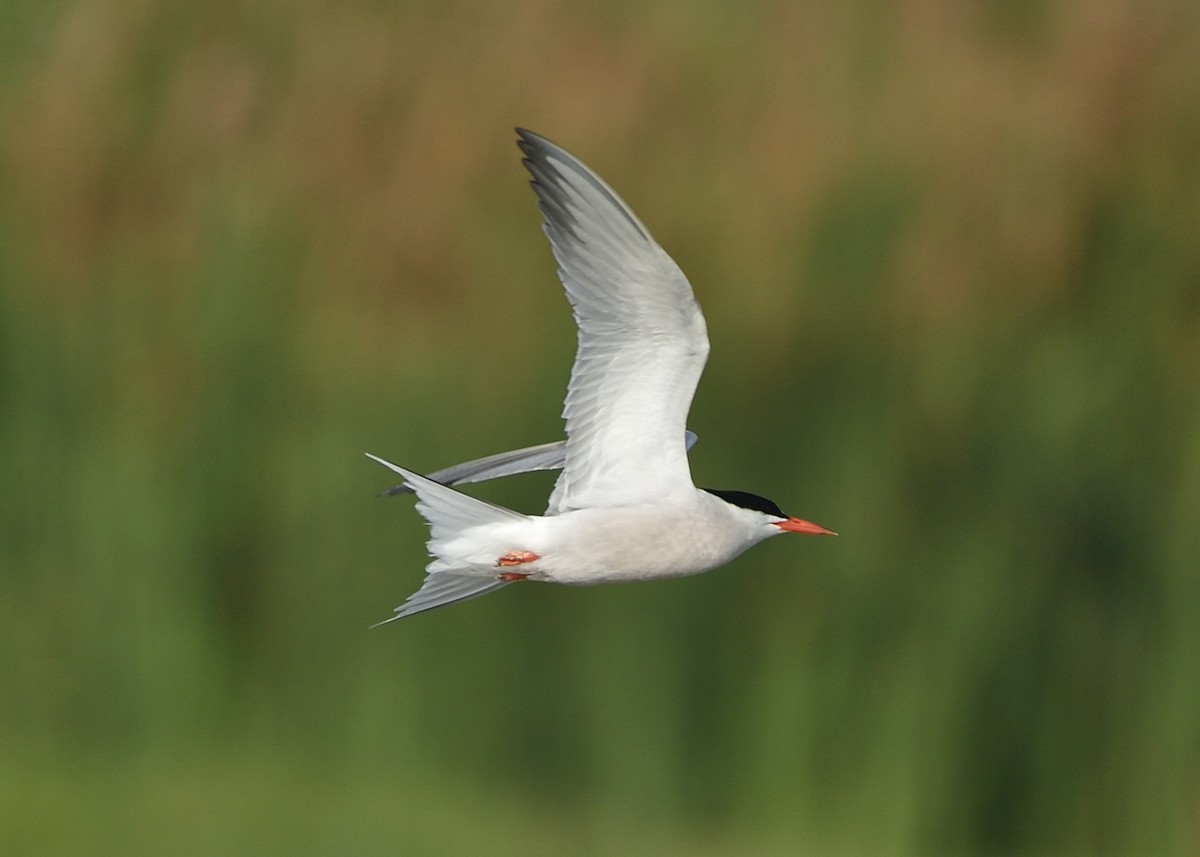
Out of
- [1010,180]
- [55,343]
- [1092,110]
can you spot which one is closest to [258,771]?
[55,343]

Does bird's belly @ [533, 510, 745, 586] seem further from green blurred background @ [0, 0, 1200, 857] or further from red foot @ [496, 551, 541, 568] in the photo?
green blurred background @ [0, 0, 1200, 857]

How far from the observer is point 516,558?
9.79ft

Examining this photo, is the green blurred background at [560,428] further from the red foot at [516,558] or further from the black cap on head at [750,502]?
the red foot at [516,558]

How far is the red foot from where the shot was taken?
2980 millimetres

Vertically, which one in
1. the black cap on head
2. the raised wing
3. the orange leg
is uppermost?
the raised wing

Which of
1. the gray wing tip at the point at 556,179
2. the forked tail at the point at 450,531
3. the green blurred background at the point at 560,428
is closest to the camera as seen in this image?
the gray wing tip at the point at 556,179

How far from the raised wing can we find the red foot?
159mm

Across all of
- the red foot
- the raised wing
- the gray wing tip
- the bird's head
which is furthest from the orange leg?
the gray wing tip

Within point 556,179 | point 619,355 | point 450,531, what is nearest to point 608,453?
point 619,355

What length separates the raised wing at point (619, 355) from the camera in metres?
2.98

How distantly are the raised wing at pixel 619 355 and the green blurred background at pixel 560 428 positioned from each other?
0.89 meters

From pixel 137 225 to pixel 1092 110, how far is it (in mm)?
2330

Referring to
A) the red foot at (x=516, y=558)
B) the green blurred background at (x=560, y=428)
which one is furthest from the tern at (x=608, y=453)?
the green blurred background at (x=560, y=428)

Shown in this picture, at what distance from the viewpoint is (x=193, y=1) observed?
4.69 metres
